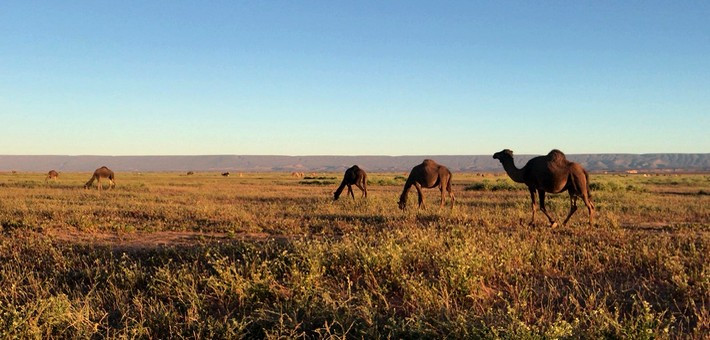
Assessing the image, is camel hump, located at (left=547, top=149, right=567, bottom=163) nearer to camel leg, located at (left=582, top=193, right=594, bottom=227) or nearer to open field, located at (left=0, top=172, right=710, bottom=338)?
camel leg, located at (left=582, top=193, right=594, bottom=227)

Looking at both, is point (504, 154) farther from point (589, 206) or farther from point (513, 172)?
point (589, 206)

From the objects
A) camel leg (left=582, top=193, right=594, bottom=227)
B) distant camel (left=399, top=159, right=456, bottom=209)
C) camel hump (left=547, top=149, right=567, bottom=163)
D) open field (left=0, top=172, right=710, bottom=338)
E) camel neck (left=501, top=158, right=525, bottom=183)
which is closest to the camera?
open field (left=0, top=172, right=710, bottom=338)

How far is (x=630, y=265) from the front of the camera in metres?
6.88

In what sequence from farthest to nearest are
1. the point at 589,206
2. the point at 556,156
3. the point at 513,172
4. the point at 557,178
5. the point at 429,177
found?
1. the point at 429,177
2. the point at 513,172
3. the point at 556,156
4. the point at 589,206
5. the point at 557,178

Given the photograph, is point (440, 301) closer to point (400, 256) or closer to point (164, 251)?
point (400, 256)

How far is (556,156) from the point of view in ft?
39.2

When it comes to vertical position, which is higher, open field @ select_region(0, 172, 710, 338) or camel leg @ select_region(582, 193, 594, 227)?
camel leg @ select_region(582, 193, 594, 227)

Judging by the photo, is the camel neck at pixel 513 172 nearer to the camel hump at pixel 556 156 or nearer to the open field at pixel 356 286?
the camel hump at pixel 556 156

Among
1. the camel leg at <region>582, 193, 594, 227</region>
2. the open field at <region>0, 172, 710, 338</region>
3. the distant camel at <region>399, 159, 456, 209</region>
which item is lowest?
the open field at <region>0, 172, 710, 338</region>

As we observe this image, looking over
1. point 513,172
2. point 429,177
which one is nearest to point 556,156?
point 513,172

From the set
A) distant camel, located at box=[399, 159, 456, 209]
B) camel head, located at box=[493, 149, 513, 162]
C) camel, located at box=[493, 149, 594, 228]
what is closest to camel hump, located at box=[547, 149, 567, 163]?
camel, located at box=[493, 149, 594, 228]

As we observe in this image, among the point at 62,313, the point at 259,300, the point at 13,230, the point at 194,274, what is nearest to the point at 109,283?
the point at 194,274

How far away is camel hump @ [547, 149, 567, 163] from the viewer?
1189 cm

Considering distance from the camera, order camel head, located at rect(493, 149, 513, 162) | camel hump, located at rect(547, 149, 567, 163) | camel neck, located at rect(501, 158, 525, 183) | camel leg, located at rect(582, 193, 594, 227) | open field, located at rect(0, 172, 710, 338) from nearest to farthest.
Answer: open field, located at rect(0, 172, 710, 338)
camel leg, located at rect(582, 193, 594, 227)
camel hump, located at rect(547, 149, 567, 163)
camel neck, located at rect(501, 158, 525, 183)
camel head, located at rect(493, 149, 513, 162)
